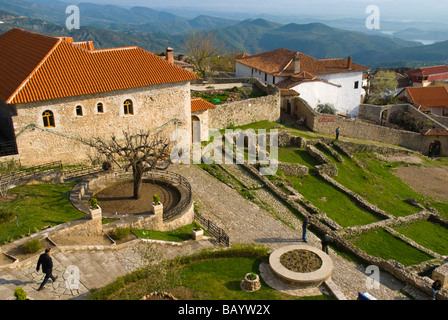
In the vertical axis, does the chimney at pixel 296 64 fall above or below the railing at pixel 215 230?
above

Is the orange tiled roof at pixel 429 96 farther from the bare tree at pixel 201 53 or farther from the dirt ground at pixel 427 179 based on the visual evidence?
the bare tree at pixel 201 53

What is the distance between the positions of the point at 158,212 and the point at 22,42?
18.9m

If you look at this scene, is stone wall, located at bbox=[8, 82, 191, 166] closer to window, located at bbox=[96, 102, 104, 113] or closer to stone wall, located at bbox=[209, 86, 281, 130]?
window, located at bbox=[96, 102, 104, 113]

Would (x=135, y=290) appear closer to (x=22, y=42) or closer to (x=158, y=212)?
(x=158, y=212)

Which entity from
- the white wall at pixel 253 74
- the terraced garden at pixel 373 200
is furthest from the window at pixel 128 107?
the white wall at pixel 253 74

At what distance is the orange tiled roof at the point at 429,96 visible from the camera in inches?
2234

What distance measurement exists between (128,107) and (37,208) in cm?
1043

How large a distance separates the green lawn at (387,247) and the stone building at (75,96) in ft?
48.3

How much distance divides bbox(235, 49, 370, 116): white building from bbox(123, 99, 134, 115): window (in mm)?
21299

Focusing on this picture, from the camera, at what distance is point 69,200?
68.1 feet

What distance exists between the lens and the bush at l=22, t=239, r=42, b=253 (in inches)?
603

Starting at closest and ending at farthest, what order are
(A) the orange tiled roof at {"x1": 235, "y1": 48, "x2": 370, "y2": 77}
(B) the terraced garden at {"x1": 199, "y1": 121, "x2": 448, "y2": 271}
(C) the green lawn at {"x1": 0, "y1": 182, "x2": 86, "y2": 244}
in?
(C) the green lawn at {"x1": 0, "y1": 182, "x2": 86, "y2": 244} < (B) the terraced garden at {"x1": 199, "y1": 121, "x2": 448, "y2": 271} < (A) the orange tiled roof at {"x1": 235, "y1": 48, "x2": 370, "y2": 77}

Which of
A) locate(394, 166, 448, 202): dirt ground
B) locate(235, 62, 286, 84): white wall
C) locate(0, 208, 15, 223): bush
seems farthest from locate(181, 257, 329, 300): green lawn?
locate(235, 62, 286, 84): white wall
